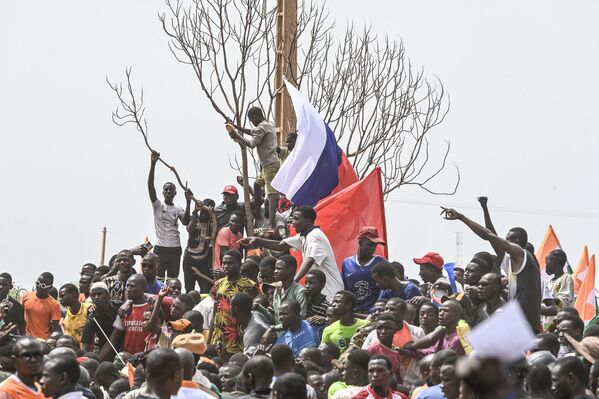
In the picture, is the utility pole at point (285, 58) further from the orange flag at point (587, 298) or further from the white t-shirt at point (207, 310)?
the white t-shirt at point (207, 310)

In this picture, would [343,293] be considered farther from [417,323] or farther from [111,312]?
[111,312]

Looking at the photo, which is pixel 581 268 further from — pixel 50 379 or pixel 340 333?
pixel 50 379

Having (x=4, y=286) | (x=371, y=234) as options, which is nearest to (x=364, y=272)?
(x=371, y=234)

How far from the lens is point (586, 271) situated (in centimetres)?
1395

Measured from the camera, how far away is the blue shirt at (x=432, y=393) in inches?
262

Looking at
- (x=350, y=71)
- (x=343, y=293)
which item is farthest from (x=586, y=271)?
(x=350, y=71)

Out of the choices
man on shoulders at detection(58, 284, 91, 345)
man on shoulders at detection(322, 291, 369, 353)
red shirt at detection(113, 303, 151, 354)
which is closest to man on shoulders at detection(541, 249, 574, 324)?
man on shoulders at detection(322, 291, 369, 353)

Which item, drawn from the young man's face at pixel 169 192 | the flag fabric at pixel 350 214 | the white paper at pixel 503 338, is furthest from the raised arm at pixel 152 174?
the white paper at pixel 503 338

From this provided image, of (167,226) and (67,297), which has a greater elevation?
(167,226)

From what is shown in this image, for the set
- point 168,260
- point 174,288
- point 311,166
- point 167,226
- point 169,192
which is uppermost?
point 311,166

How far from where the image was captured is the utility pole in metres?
21.5

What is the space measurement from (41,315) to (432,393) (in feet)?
25.7

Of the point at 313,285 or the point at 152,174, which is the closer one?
the point at 313,285

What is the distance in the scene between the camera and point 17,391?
584 centimetres
